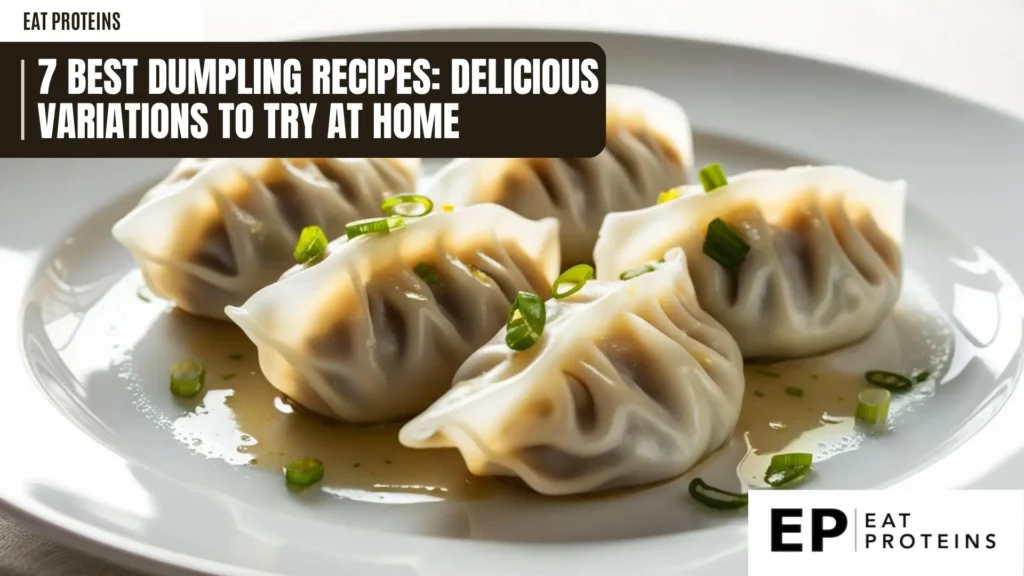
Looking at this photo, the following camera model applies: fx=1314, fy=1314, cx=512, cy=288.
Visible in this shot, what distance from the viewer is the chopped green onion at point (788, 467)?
2920mm

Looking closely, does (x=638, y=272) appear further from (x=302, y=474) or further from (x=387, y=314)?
(x=302, y=474)

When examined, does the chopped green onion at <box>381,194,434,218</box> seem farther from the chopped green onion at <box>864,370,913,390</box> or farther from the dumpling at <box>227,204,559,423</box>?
the chopped green onion at <box>864,370,913,390</box>

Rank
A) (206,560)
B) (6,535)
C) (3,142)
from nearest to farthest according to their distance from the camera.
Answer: (206,560) → (6,535) → (3,142)

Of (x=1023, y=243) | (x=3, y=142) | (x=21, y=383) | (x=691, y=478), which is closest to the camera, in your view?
(x=691, y=478)

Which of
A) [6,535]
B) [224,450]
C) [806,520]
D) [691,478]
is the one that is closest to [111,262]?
[224,450]

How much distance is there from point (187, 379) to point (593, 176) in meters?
1.45

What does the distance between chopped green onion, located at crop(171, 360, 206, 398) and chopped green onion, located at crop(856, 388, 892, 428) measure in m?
1.63

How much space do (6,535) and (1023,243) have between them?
9.26 feet

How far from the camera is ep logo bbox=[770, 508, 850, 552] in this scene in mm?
2582

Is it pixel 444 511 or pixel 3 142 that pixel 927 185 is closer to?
pixel 444 511

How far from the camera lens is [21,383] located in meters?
3.13

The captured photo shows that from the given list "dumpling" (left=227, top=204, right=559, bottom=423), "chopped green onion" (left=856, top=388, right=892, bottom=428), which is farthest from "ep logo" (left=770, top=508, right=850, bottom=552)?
"dumpling" (left=227, top=204, right=559, bottom=423)

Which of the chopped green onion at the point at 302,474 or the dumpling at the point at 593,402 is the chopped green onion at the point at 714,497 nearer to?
the dumpling at the point at 593,402

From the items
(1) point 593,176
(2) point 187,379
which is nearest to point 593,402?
(2) point 187,379
